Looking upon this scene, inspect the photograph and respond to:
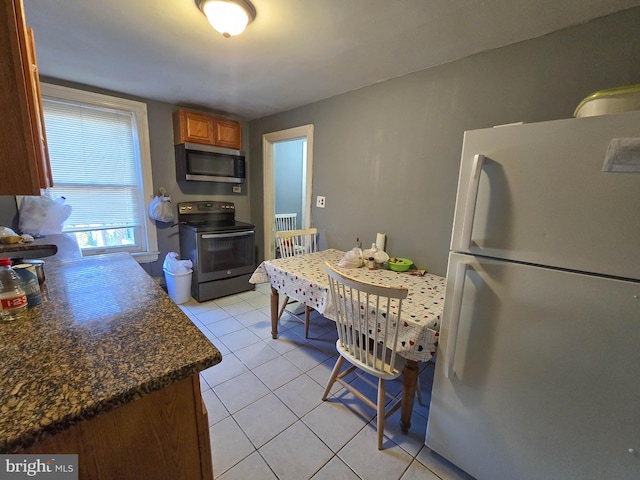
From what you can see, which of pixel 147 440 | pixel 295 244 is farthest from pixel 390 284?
pixel 147 440

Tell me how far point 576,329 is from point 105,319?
1620 mm

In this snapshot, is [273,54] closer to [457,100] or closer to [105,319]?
[457,100]

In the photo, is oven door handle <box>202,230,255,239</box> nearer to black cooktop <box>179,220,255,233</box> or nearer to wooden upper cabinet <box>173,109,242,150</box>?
black cooktop <box>179,220,255,233</box>

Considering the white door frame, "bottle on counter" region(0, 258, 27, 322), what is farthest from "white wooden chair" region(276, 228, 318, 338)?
"bottle on counter" region(0, 258, 27, 322)

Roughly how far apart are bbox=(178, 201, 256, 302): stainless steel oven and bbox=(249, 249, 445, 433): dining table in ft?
3.34

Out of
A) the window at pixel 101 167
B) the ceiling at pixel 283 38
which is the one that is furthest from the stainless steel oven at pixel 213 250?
the ceiling at pixel 283 38

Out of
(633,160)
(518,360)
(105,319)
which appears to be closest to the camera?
(633,160)

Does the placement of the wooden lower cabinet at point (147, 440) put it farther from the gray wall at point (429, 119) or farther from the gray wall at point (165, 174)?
the gray wall at point (165, 174)

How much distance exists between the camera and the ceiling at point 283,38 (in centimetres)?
128

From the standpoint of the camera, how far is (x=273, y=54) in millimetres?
1760

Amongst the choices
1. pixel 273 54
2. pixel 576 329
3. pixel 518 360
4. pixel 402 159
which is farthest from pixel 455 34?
pixel 518 360

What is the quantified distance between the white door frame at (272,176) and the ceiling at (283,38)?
0.57m

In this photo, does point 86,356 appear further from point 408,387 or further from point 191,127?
point 191,127

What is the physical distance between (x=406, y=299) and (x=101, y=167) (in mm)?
3101
